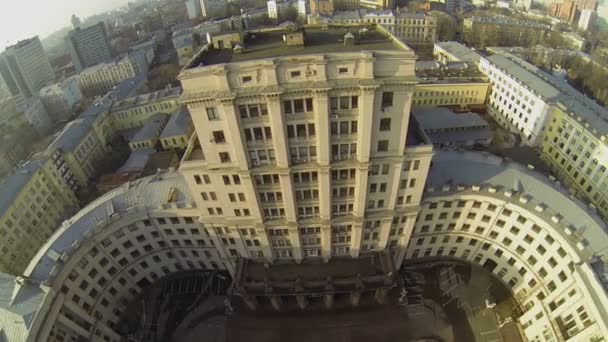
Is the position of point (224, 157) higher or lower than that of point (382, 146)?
higher

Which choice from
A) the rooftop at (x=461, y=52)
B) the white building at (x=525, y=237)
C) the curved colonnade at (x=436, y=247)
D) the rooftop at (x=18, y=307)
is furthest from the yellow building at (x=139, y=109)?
the rooftop at (x=461, y=52)

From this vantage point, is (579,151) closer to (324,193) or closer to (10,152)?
(324,193)

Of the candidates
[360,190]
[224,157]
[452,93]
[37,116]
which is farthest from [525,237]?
[37,116]

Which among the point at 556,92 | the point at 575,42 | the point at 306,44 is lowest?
the point at 575,42

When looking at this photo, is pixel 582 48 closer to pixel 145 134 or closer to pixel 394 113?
pixel 394 113

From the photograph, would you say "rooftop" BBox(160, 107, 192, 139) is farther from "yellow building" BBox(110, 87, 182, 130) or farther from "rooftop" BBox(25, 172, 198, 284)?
"rooftop" BBox(25, 172, 198, 284)

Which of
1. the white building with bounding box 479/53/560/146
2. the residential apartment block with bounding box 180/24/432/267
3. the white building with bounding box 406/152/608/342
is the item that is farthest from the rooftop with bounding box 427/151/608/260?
the white building with bounding box 479/53/560/146

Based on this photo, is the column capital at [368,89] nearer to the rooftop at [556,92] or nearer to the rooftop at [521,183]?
the rooftop at [521,183]
